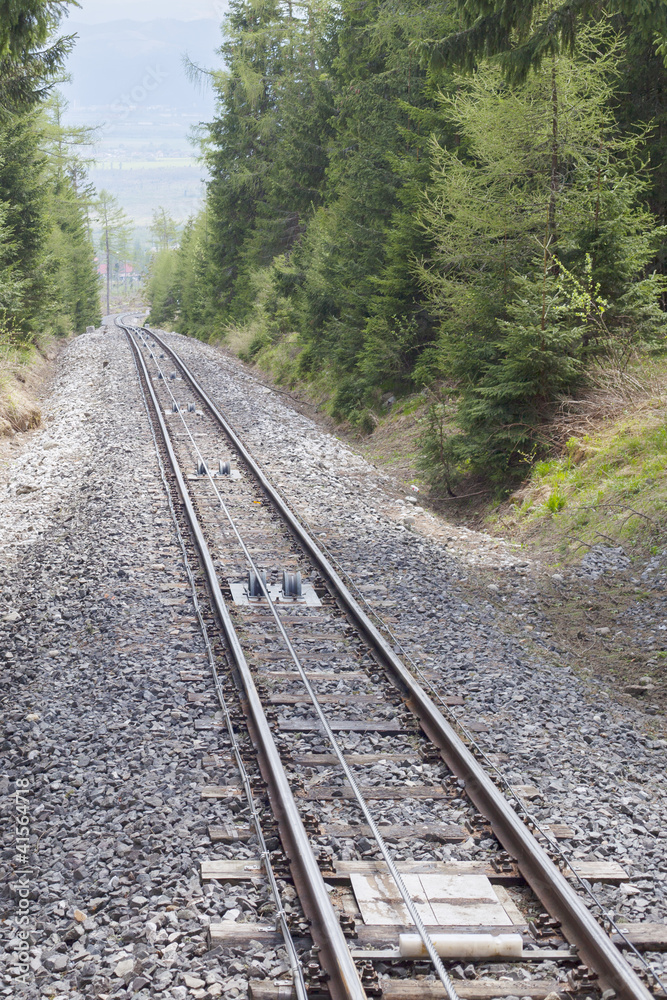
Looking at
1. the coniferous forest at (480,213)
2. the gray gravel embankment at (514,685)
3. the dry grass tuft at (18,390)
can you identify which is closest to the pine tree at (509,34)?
the coniferous forest at (480,213)

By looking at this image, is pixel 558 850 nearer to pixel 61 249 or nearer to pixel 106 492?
pixel 106 492

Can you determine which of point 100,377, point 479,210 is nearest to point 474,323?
point 479,210

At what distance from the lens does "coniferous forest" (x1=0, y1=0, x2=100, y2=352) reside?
384 inches

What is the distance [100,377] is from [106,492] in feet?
47.9

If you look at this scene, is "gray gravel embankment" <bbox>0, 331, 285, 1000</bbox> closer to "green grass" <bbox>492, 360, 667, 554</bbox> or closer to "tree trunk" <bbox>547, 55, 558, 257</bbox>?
"green grass" <bbox>492, 360, 667, 554</bbox>

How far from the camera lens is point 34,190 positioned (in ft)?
79.6

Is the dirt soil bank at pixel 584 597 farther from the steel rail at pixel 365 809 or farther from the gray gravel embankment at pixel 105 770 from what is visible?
the gray gravel embankment at pixel 105 770

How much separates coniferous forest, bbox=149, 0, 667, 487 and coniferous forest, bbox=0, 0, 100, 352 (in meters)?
4.70

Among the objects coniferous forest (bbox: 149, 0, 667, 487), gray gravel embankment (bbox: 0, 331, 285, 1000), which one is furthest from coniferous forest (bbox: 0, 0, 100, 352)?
gray gravel embankment (bbox: 0, 331, 285, 1000)

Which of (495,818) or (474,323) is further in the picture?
(474,323)

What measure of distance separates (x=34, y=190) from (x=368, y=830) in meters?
24.1

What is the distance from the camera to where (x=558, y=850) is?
4.54 metres

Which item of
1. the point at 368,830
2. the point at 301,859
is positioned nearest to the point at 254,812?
the point at 301,859

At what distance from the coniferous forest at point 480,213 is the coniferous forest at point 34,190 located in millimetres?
4698
